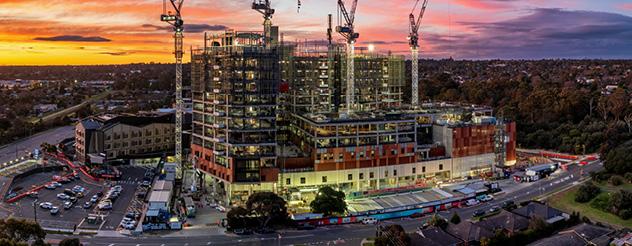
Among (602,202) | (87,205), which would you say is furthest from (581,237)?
(87,205)

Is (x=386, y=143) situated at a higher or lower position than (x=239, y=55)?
lower

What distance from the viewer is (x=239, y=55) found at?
182ft

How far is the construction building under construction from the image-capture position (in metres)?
54.9

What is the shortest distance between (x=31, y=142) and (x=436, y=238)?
69.7m

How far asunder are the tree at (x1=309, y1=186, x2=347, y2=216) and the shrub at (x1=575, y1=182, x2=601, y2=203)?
2325cm

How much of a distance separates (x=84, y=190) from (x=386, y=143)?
30.5 m

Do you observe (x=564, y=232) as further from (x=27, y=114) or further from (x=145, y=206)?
(x=27, y=114)

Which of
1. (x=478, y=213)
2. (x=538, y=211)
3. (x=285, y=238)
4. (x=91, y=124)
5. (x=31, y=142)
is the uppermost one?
(x=91, y=124)

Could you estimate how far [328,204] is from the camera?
156 feet

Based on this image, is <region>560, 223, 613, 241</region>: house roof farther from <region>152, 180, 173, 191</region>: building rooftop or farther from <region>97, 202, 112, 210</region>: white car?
<region>97, 202, 112, 210</region>: white car

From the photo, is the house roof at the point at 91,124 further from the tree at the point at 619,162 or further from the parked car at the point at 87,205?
the tree at the point at 619,162

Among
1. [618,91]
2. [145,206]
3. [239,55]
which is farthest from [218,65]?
[618,91]

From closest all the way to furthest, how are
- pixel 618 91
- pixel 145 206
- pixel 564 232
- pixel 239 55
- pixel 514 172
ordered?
pixel 564 232 < pixel 145 206 < pixel 239 55 < pixel 514 172 < pixel 618 91

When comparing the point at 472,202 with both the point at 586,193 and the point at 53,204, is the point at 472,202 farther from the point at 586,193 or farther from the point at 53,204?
the point at 53,204
